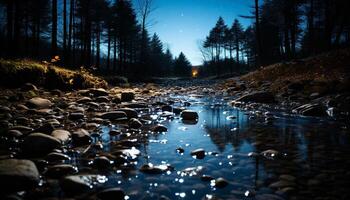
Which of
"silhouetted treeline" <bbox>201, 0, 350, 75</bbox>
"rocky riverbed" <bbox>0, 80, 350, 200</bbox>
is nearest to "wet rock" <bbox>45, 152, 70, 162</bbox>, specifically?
"rocky riverbed" <bbox>0, 80, 350, 200</bbox>

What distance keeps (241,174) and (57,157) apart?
2.13m

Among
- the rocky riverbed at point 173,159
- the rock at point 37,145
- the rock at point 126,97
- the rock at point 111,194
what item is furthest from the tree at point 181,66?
the rock at point 111,194

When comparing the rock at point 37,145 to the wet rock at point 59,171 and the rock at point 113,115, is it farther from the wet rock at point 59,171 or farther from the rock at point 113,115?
the rock at point 113,115

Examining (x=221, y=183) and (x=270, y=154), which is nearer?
(x=221, y=183)

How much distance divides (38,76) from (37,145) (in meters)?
7.71

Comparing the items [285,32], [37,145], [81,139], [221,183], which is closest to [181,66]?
[285,32]

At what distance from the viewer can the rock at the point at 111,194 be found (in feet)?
7.18

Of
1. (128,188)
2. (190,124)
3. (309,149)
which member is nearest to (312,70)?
(190,124)

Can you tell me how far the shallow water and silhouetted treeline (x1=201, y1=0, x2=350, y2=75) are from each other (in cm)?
2066

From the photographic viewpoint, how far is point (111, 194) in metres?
2.20

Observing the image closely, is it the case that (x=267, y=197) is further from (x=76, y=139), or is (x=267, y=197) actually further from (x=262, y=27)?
(x=262, y=27)

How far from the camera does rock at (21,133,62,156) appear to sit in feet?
10.5

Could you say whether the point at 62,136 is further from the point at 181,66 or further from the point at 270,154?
the point at 181,66

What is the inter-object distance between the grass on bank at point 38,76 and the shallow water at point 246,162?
5704 millimetres
